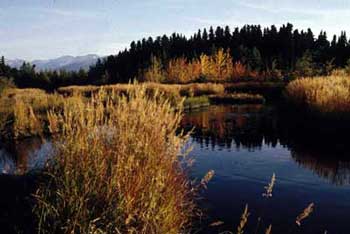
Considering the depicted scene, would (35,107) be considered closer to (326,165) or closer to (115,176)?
(326,165)

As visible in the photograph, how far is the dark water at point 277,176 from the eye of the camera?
8.42 meters

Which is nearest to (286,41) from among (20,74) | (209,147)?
(20,74)

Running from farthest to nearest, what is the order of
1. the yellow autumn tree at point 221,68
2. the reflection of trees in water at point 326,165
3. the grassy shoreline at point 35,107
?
the yellow autumn tree at point 221,68, the grassy shoreline at point 35,107, the reflection of trees in water at point 326,165

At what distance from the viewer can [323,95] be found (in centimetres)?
1909

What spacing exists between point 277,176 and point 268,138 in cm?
631

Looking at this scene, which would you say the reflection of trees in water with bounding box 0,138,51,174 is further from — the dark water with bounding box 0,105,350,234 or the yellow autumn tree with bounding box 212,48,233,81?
the yellow autumn tree with bounding box 212,48,233,81

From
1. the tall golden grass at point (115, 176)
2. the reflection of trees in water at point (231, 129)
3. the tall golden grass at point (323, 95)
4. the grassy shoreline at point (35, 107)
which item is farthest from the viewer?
the grassy shoreline at point (35, 107)

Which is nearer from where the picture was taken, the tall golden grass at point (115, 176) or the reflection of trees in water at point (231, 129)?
the tall golden grass at point (115, 176)

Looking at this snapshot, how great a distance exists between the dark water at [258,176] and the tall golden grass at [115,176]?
2.56 feet

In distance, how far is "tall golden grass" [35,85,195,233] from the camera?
548 cm

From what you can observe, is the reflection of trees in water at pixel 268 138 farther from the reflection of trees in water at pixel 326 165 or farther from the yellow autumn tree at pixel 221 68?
the yellow autumn tree at pixel 221 68

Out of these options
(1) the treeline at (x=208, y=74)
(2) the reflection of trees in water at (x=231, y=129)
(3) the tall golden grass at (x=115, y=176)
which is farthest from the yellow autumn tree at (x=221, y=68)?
(3) the tall golden grass at (x=115, y=176)

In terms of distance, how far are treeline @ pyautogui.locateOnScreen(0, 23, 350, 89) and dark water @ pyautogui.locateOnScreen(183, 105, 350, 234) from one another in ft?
102

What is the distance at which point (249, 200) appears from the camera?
9602mm
